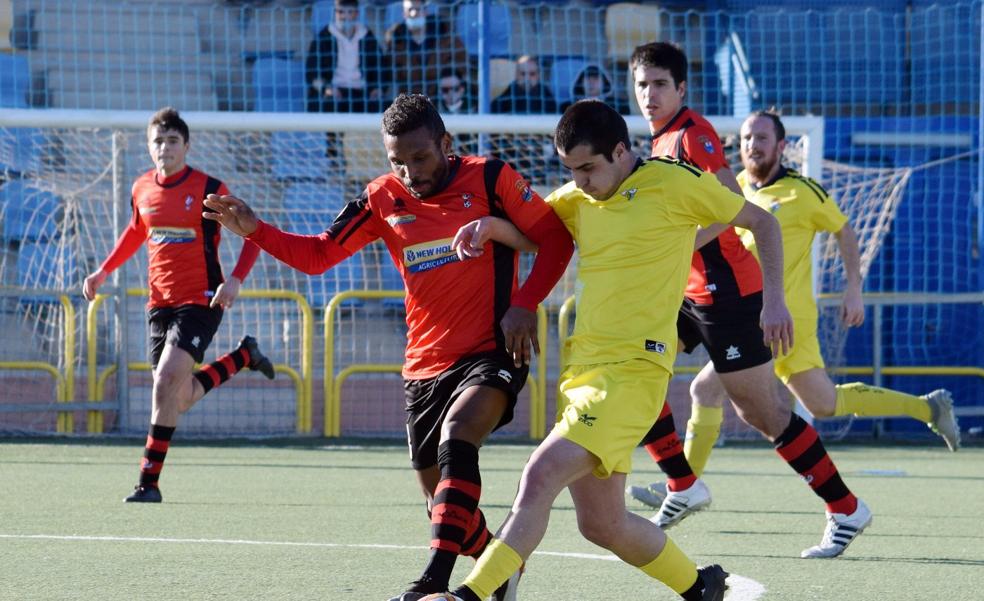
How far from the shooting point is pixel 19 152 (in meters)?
12.3

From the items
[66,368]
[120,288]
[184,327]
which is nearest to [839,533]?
[184,327]

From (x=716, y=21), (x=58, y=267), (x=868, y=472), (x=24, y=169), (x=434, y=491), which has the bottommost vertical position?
(x=868, y=472)

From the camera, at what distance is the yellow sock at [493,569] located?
12.9ft

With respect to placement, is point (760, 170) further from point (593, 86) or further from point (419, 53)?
point (419, 53)

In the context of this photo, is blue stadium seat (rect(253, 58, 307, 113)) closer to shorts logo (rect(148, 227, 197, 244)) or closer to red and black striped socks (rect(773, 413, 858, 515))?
shorts logo (rect(148, 227, 197, 244))

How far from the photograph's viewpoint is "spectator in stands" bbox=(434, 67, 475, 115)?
13.7 metres

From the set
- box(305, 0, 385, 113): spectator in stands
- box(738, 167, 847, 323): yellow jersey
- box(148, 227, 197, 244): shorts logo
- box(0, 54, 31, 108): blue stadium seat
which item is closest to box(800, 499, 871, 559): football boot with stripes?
box(738, 167, 847, 323): yellow jersey

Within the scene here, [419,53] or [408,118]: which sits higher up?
[419,53]

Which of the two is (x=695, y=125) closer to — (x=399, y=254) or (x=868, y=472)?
(x=399, y=254)

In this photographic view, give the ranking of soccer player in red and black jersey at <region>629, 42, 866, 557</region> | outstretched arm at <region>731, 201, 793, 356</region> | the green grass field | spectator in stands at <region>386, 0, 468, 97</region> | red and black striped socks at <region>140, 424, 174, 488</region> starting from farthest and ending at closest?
spectator in stands at <region>386, 0, 468, 97</region> → red and black striped socks at <region>140, 424, 174, 488</region> → soccer player in red and black jersey at <region>629, 42, 866, 557</region> → the green grass field → outstretched arm at <region>731, 201, 793, 356</region>

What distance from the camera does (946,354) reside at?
1331 centimetres

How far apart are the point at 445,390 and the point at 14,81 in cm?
1034

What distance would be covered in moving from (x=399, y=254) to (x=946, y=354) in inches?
374

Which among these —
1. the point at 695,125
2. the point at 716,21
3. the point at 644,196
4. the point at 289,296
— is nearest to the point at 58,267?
the point at 289,296
